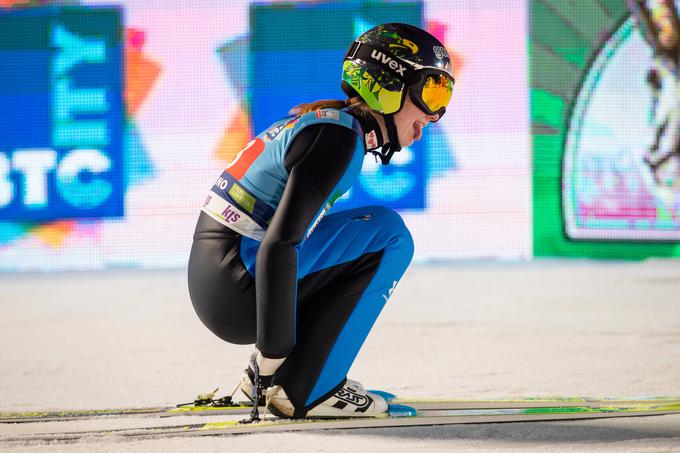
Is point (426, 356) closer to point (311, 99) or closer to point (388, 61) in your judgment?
point (388, 61)

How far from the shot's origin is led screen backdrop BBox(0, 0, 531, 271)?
27.9 feet

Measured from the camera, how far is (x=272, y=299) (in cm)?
218

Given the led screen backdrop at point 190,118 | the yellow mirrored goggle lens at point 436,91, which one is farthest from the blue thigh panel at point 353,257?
the led screen backdrop at point 190,118

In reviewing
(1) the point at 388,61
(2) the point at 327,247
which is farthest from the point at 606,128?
(2) the point at 327,247

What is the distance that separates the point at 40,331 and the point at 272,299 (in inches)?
109

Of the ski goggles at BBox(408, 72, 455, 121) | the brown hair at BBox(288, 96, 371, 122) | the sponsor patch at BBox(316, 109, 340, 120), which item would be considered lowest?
the sponsor patch at BBox(316, 109, 340, 120)

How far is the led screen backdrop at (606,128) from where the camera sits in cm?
807

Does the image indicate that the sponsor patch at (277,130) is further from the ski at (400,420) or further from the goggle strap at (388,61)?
the ski at (400,420)

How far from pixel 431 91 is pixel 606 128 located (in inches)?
244

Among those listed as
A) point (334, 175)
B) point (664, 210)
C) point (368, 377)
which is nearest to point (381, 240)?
point (334, 175)

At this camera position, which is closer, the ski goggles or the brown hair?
the brown hair

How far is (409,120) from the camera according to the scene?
2484mm

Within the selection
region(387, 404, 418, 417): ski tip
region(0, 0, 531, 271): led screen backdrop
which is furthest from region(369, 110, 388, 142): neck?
region(0, 0, 531, 271): led screen backdrop

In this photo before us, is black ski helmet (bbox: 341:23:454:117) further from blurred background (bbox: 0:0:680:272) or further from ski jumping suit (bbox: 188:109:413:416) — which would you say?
blurred background (bbox: 0:0:680:272)
